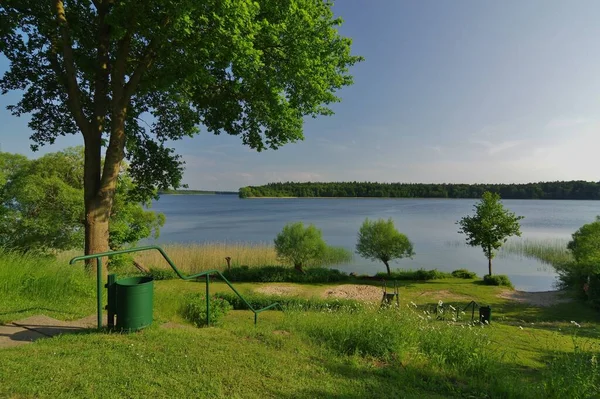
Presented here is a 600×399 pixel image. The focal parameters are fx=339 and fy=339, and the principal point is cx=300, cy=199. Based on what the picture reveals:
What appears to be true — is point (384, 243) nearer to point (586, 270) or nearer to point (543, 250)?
point (586, 270)

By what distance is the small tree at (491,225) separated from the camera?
2473 centimetres

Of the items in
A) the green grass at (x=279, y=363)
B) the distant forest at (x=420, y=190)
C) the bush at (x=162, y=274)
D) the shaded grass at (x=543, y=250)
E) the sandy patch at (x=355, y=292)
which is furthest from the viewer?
the distant forest at (x=420, y=190)

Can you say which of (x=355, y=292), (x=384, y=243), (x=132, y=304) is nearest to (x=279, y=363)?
(x=132, y=304)

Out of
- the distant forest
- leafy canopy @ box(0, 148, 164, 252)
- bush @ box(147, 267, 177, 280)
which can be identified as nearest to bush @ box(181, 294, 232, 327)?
leafy canopy @ box(0, 148, 164, 252)

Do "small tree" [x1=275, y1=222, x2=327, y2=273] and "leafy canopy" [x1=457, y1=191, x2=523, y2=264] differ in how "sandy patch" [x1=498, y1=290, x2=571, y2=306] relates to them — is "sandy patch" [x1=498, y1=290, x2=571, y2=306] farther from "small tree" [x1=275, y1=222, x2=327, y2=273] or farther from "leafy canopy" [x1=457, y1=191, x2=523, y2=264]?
"small tree" [x1=275, y1=222, x2=327, y2=273]

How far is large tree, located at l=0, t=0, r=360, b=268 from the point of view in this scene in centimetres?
692

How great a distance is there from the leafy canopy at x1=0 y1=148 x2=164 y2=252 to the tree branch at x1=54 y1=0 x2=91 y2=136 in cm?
642

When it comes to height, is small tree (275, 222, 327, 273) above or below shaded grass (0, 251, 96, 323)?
below

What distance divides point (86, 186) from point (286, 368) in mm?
7260

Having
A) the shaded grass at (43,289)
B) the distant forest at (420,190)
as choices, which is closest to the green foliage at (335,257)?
the shaded grass at (43,289)

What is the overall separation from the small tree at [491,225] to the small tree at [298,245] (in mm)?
11582

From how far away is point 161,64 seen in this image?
8844mm

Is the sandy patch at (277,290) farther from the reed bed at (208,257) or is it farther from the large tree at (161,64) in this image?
the large tree at (161,64)

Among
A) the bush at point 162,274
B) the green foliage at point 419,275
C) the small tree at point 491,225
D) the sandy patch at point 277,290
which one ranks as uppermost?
the small tree at point 491,225
